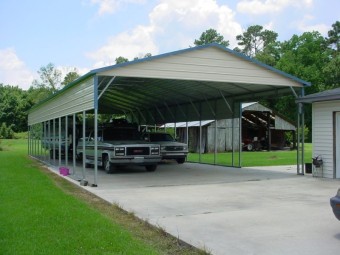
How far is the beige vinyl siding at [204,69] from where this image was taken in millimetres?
13594

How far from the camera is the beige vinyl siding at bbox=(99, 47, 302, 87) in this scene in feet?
44.6

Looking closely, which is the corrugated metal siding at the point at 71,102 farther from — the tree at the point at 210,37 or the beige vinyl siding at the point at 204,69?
the tree at the point at 210,37

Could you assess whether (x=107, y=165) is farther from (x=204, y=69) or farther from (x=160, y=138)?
(x=204, y=69)

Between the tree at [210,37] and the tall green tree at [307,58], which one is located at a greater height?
the tree at [210,37]

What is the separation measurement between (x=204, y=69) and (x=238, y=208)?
6162 mm

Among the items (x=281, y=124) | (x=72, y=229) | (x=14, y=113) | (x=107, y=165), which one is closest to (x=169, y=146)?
(x=107, y=165)

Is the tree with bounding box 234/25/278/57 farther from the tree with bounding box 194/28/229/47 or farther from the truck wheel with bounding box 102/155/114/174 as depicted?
the truck wheel with bounding box 102/155/114/174

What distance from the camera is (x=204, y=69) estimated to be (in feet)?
47.0

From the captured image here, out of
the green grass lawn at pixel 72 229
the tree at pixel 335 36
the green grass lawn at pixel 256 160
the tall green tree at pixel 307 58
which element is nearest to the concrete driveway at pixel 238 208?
the green grass lawn at pixel 72 229

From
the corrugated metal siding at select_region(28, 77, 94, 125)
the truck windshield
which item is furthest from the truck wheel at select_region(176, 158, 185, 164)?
the corrugated metal siding at select_region(28, 77, 94, 125)

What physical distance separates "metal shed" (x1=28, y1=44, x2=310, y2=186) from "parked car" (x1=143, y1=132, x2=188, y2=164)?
7.15 ft

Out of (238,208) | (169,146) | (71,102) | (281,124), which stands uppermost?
(71,102)

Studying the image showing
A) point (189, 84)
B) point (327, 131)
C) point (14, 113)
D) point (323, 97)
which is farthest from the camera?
point (14, 113)

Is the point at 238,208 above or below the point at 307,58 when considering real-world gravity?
below
